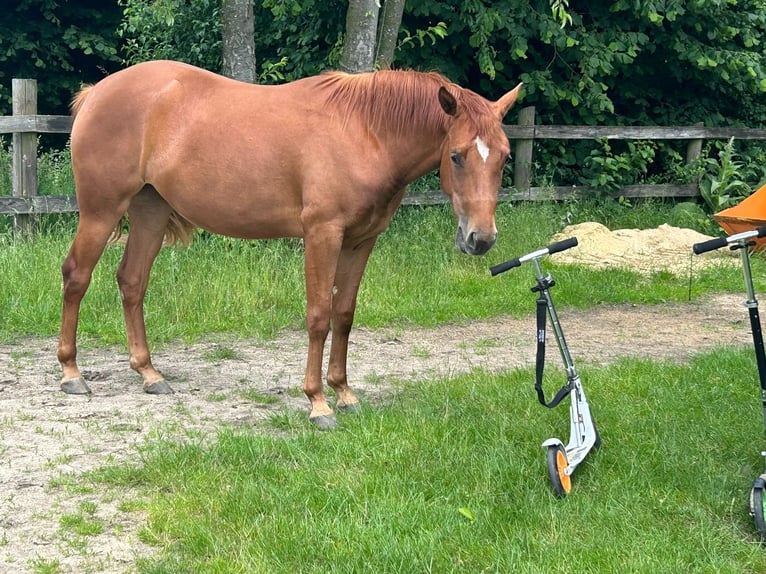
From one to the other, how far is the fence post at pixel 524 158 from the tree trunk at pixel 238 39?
12.7 ft

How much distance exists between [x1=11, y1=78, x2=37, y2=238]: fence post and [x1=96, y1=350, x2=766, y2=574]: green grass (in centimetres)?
475

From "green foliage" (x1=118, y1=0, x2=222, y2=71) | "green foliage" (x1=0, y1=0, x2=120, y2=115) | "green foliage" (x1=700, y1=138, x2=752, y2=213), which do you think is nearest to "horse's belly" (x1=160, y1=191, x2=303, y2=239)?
"green foliage" (x1=118, y1=0, x2=222, y2=71)

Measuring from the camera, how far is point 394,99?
4.71 m

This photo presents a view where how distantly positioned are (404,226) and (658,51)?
17.3 ft

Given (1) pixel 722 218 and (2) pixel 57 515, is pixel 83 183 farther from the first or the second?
(1) pixel 722 218

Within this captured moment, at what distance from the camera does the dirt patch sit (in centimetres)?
346

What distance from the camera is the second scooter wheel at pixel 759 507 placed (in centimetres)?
→ 332

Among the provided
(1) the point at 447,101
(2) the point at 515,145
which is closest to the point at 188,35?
(2) the point at 515,145

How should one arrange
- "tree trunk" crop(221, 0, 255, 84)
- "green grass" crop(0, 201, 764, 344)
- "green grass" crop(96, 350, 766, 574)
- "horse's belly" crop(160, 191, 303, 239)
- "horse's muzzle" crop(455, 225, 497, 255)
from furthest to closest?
1. "tree trunk" crop(221, 0, 255, 84)
2. "green grass" crop(0, 201, 764, 344)
3. "horse's belly" crop(160, 191, 303, 239)
4. "horse's muzzle" crop(455, 225, 497, 255)
5. "green grass" crop(96, 350, 766, 574)

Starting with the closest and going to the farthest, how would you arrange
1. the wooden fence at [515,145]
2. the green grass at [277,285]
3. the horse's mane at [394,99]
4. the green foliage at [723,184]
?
the horse's mane at [394,99] < the green grass at [277,285] < the wooden fence at [515,145] < the green foliage at [723,184]

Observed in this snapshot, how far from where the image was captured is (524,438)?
170 inches

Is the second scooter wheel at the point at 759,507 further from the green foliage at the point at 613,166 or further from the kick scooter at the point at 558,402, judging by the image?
the green foliage at the point at 613,166

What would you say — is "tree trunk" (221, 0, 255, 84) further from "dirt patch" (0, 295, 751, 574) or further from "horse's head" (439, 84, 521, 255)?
"horse's head" (439, 84, 521, 255)

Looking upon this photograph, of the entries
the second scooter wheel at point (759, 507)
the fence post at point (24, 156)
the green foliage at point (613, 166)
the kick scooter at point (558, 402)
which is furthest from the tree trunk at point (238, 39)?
the second scooter wheel at point (759, 507)
